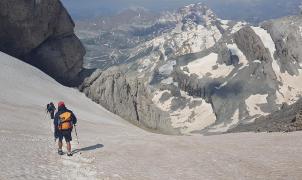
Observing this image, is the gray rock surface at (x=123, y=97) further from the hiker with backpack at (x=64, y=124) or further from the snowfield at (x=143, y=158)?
the hiker with backpack at (x=64, y=124)

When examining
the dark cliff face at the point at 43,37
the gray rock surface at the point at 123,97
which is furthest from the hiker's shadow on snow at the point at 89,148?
the gray rock surface at the point at 123,97

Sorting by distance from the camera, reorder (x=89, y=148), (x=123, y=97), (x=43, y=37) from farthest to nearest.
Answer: (x=123, y=97) → (x=43, y=37) → (x=89, y=148)

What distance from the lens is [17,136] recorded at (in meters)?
36.0

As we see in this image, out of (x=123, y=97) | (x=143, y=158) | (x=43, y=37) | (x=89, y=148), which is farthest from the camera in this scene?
(x=123, y=97)

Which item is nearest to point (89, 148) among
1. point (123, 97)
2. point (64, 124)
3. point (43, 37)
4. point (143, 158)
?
point (64, 124)

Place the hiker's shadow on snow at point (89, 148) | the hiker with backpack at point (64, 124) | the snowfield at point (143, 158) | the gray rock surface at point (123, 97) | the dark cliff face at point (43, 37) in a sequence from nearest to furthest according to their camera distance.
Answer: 1. the snowfield at point (143, 158)
2. the hiker with backpack at point (64, 124)
3. the hiker's shadow on snow at point (89, 148)
4. the dark cliff face at point (43, 37)
5. the gray rock surface at point (123, 97)

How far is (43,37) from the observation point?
350ft

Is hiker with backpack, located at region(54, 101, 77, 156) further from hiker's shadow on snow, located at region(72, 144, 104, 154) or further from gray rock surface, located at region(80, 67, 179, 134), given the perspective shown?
gray rock surface, located at region(80, 67, 179, 134)

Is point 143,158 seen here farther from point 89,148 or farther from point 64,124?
point 64,124

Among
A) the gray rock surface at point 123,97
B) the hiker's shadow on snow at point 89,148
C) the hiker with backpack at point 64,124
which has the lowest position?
the gray rock surface at point 123,97

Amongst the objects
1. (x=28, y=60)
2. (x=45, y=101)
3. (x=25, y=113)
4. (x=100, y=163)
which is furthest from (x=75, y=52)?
(x=100, y=163)

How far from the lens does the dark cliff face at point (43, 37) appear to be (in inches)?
3868

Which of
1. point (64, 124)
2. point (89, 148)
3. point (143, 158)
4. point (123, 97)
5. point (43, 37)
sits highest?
Answer: point (43, 37)

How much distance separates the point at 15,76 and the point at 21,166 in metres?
61.5
